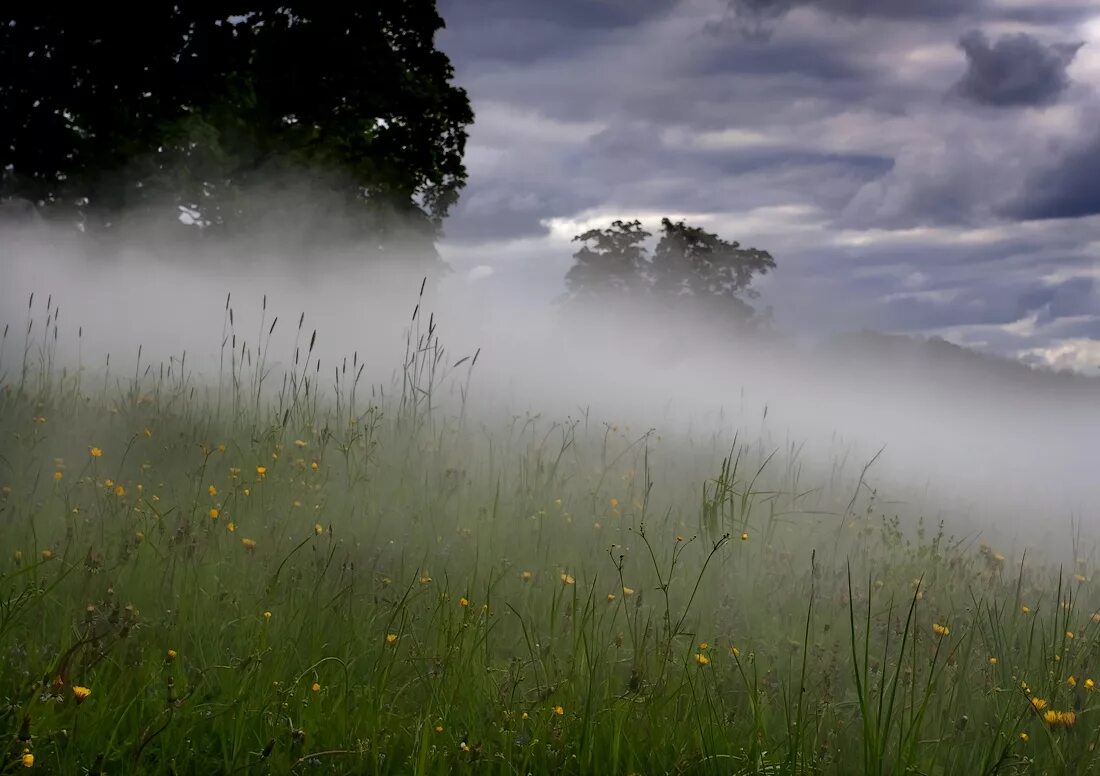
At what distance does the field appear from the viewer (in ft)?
9.66

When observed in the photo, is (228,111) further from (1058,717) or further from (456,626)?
(1058,717)

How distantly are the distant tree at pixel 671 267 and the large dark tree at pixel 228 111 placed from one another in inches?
653

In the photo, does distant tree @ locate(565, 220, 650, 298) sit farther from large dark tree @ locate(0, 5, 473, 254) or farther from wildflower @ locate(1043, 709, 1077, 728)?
wildflower @ locate(1043, 709, 1077, 728)

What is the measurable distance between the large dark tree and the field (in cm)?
842

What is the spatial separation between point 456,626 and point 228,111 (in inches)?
572

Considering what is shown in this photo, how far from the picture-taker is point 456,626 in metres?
3.91

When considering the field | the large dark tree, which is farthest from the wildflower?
the large dark tree

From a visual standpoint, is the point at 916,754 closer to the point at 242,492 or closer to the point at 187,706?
the point at 187,706

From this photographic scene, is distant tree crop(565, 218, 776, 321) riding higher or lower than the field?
higher

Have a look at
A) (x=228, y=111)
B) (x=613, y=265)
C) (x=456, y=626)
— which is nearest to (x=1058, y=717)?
(x=456, y=626)

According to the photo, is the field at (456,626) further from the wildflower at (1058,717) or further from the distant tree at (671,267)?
the distant tree at (671,267)

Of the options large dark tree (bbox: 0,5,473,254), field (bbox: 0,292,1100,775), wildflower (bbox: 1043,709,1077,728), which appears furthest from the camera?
large dark tree (bbox: 0,5,473,254)

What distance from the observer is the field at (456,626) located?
295 cm

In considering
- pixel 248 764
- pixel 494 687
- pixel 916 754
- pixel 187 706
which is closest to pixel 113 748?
pixel 187 706
